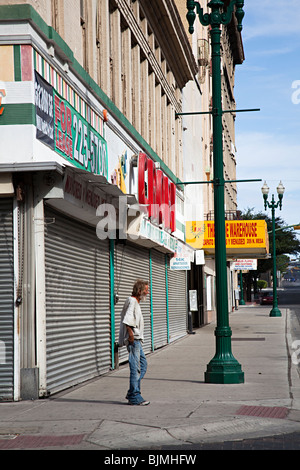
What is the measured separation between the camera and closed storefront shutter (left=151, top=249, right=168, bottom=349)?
2334 centimetres

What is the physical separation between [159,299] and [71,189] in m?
12.4

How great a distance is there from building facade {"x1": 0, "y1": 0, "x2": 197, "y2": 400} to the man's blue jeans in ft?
4.91

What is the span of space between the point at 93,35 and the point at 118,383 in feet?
23.8

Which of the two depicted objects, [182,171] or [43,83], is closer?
[43,83]

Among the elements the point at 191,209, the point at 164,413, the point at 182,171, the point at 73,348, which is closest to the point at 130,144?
the point at 73,348

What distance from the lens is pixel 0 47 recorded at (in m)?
11.7

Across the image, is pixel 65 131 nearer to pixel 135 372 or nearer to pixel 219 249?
pixel 219 249

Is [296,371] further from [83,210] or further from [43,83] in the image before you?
[43,83]

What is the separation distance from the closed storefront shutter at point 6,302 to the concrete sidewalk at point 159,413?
0.48 metres

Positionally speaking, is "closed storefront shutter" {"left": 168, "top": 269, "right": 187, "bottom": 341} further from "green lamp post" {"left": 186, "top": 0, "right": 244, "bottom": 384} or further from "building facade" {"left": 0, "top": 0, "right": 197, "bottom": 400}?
"green lamp post" {"left": 186, "top": 0, "right": 244, "bottom": 384}

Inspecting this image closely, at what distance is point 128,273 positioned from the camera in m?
19.1

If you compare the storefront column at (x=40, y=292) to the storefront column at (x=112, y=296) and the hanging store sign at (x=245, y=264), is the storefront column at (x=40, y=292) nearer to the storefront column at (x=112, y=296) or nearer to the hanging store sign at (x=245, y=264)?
the storefront column at (x=112, y=296)

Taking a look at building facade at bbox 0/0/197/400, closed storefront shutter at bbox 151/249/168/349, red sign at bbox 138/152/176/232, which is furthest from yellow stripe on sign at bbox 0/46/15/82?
closed storefront shutter at bbox 151/249/168/349

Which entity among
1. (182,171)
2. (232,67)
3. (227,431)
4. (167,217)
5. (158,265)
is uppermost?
(232,67)
